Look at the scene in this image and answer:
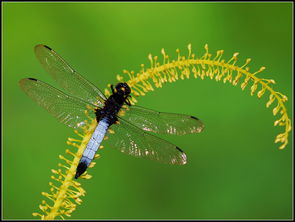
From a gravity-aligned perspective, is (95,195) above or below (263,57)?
below

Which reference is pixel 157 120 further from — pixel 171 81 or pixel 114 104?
pixel 171 81

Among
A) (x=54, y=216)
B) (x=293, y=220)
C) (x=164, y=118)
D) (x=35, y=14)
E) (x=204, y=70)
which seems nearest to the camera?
(x=54, y=216)

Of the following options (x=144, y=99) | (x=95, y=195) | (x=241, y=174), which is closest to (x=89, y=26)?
(x=144, y=99)

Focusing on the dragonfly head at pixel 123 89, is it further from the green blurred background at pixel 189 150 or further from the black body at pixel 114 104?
the green blurred background at pixel 189 150

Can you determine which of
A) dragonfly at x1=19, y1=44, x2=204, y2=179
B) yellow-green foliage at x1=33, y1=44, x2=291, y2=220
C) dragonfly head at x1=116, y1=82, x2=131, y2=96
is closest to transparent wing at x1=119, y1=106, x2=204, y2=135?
dragonfly at x1=19, y1=44, x2=204, y2=179

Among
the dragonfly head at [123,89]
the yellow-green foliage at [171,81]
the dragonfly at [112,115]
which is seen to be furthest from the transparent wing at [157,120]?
the yellow-green foliage at [171,81]

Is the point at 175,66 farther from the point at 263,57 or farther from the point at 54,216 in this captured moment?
the point at 263,57

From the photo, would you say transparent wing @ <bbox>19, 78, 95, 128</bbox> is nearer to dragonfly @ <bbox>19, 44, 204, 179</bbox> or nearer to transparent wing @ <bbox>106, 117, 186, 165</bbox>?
dragonfly @ <bbox>19, 44, 204, 179</bbox>
